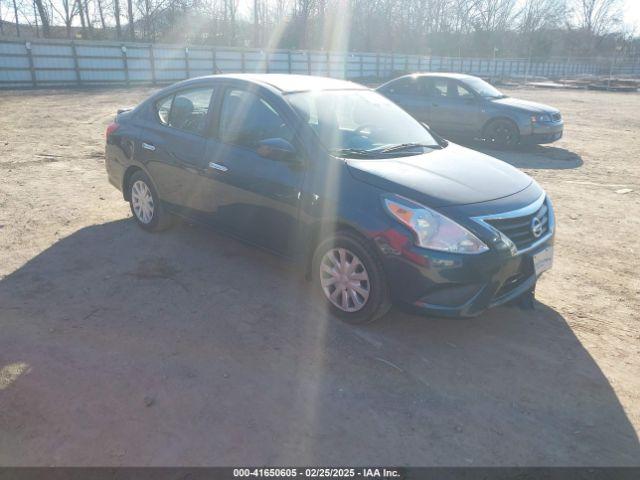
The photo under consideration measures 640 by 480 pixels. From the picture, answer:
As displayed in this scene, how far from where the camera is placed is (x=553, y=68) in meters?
58.5

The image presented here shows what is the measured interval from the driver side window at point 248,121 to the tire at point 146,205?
4.17 ft

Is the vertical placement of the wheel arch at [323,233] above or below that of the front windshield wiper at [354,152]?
below

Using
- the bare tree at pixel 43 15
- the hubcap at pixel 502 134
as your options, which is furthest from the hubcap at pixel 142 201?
the bare tree at pixel 43 15

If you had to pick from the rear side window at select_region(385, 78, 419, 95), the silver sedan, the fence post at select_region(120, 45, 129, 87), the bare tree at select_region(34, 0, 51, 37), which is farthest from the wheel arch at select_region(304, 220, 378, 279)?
the bare tree at select_region(34, 0, 51, 37)

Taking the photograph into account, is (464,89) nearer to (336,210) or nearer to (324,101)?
(324,101)

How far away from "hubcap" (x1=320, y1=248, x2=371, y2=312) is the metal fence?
23.1 meters

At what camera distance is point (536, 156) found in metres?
10.3

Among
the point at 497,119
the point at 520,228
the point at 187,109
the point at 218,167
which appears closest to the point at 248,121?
the point at 218,167

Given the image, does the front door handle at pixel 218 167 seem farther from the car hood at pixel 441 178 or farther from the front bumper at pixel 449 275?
the front bumper at pixel 449 275

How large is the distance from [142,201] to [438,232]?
3.48 meters

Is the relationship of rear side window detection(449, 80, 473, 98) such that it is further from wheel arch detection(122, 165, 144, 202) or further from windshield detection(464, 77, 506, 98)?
wheel arch detection(122, 165, 144, 202)

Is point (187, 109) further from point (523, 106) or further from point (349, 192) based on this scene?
point (523, 106)

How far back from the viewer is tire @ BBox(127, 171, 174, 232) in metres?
5.21

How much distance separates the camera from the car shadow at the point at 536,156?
941 centimetres
